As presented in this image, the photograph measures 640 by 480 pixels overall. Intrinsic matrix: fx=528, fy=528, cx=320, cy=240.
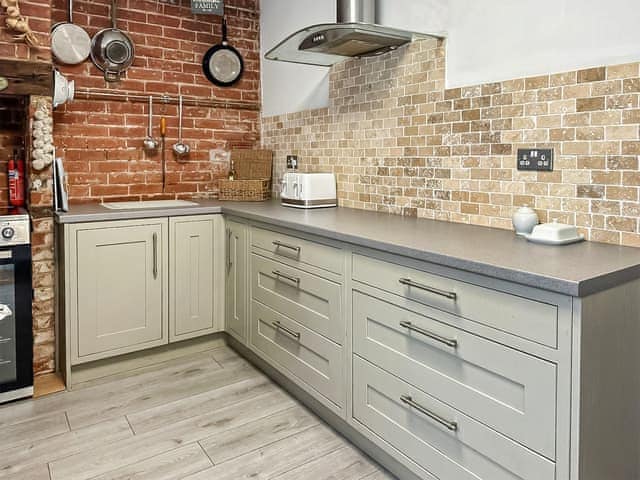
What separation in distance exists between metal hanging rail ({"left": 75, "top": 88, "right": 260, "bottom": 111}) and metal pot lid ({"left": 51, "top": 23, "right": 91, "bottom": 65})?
176mm

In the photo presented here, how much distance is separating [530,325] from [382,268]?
0.60 meters

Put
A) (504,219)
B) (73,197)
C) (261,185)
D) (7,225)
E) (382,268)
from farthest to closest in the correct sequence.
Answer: (261,185), (73,197), (7,225), (504,219), (382,268)

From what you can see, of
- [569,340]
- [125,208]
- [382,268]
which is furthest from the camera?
[125,208]

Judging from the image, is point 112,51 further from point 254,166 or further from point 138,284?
point 138,284

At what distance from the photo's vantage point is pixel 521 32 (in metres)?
2.00

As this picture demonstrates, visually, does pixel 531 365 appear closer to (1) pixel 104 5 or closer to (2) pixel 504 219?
(2) pixel 504 219

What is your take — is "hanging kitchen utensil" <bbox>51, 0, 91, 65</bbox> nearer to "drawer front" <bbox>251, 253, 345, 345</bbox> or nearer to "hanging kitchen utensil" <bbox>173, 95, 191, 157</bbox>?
"hanging kitchen utensil" <bbox>173, 95, 191, 157</bbox>

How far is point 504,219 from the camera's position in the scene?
2.10 m

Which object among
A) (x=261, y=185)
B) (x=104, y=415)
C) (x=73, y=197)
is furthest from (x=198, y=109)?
(x=104, y=415)

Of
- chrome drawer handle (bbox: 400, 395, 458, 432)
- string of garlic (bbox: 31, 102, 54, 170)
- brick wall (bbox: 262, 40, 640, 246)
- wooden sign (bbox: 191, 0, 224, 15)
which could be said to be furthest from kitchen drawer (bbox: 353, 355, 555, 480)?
wooden sign (bbox: 191, 0, 224, 15)

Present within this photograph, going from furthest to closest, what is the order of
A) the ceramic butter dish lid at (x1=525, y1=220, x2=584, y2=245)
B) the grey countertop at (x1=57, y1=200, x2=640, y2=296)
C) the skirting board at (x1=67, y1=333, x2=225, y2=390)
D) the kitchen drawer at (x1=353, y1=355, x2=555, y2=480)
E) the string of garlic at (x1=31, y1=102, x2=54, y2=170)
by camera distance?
the skirting board at (x1=67, y1=333, x2=225, y2=390), the string of garlic at (x1=31, y1=102, x2=54, y2=170), the ceramic butter dish lid at (x1=525, y1=220, x2=584, y2=245), the kitchen drawer at (x1=353, y1=355, x2=555, y2=480), the grey countertop at (x1=57, y1=200, x2=640, y2=296)

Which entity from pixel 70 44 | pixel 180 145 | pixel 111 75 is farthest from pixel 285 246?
pixel 70 44

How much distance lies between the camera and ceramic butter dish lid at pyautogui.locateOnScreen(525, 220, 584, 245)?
1692 mm

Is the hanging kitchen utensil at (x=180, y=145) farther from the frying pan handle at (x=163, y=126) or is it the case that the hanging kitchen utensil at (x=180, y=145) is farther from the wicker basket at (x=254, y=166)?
the wicker basket at (x=254, y=166)
